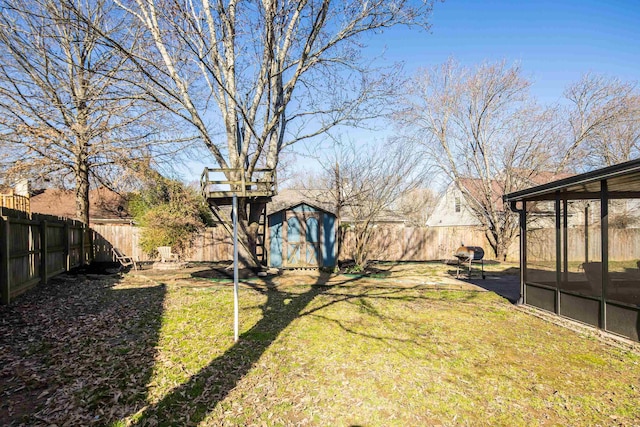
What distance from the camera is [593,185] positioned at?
20.8 ft

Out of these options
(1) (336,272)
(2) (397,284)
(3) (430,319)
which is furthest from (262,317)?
(1) (336,272)

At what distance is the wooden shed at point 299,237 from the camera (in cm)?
1309

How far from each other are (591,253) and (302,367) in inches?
255

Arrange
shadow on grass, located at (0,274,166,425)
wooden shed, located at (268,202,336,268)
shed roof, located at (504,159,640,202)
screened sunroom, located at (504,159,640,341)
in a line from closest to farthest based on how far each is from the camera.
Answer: shadow on grass, located at (0,274,166,425) → shed roof, located at (504,159,640,202) → screened sunroom, located at (504,159,640,341) → wooden shed, located at (268,202,336,268)

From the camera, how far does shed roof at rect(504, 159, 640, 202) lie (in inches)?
203

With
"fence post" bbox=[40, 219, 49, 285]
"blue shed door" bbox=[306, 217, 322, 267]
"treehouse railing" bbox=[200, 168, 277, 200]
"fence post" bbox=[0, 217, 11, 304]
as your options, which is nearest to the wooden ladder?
"blue shed door" bbox=[306, 217, 322, 267]

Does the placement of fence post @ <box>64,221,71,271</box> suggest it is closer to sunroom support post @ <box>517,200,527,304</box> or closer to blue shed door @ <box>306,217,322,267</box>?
blue shed door @ <box>306,217,322,267</box>

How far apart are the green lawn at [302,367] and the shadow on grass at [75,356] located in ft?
0.06

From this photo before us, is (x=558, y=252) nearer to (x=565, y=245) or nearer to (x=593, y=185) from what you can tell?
(x=565, y=245)

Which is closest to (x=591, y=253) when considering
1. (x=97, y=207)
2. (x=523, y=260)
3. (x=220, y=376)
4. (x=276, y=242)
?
(x=523, y=260)

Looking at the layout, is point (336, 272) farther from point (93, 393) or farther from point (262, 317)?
point (93, 393)

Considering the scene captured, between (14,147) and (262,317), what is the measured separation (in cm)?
1239

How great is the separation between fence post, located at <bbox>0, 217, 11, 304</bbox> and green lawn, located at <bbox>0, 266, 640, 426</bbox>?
11.5 inches

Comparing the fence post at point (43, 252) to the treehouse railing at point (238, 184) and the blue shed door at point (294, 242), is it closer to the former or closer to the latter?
the treehouse railing at point (238, 184)
